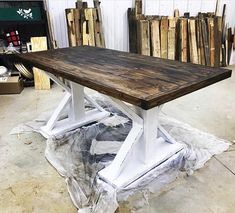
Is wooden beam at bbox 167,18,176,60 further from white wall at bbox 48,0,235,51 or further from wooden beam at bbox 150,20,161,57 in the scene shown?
white wall at bbox 48,0,235,51

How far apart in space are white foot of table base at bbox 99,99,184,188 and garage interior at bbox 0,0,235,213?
5.3 inches

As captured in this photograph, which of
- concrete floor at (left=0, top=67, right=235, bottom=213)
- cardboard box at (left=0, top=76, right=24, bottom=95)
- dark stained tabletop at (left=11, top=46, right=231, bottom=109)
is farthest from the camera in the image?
cardboard box at (left=0, top=76, right=24, bottom=95)

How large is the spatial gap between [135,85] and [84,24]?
2.59 m

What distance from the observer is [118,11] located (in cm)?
412

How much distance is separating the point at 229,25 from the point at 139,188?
A: 4.37 meters

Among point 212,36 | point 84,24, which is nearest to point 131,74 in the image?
point 84,24

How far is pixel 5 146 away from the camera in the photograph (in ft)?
7.05

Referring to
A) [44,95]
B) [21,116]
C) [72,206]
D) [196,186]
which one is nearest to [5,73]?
[44,95]

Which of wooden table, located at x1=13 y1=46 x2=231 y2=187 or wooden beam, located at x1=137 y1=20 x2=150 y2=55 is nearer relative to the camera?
wooden table, located at x1=13 y1=46 x2=231 y2=187

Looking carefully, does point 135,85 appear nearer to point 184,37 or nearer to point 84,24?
point 84,24

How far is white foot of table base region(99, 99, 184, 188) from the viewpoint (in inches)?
63.8

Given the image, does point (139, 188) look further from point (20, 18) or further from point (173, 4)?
point (173, 4)

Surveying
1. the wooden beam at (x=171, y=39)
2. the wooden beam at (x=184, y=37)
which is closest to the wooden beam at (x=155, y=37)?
the wooden beam at (x=171, y=39)

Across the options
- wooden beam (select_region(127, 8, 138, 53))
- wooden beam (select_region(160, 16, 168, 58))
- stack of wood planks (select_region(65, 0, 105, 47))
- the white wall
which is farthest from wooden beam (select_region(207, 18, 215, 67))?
stack of wood planks (select_region(65, 0, 105, 47))
